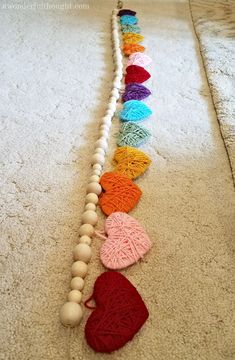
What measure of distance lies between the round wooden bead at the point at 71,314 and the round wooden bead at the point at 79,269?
0.07 m

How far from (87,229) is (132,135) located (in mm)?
374

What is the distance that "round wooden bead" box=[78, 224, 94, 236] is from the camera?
0.73 metres

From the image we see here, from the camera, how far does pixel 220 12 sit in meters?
1.77

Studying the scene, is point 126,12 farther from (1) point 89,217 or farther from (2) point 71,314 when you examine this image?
(2) point 71,314

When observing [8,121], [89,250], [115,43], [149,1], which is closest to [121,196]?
[89,250]

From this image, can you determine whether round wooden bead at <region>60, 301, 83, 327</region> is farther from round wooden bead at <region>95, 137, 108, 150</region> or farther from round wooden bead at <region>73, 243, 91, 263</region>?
round wooden bead at <region>95, 137, 108, 150</region>

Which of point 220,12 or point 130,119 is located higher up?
point 220,12

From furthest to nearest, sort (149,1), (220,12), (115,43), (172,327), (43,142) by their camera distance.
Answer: (149,1)
(220,12)
(115,43)
(43,142)
(172,327)

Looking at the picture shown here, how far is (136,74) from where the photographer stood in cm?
125

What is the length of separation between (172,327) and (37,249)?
1.06ft

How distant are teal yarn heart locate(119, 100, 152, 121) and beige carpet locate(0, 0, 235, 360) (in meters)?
0.04

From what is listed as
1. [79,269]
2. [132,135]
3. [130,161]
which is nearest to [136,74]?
[132,135]

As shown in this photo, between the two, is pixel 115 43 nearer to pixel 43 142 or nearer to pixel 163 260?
pixel 43 142

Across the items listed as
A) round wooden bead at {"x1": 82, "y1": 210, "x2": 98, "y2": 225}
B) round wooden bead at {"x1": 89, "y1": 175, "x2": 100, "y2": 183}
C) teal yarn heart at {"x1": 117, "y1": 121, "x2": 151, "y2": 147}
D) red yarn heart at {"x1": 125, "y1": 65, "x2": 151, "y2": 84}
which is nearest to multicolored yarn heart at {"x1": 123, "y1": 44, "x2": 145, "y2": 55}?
red yarn heart at {"x1": 125, "y1": 65, "x2": 151, "y2": 84}
